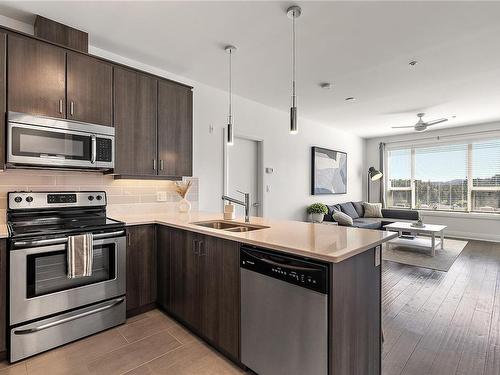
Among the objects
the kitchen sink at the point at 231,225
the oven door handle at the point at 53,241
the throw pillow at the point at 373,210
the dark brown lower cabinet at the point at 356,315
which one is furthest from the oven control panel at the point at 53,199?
the throw pillow at the point at 373,210

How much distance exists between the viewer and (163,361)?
73.5 inches

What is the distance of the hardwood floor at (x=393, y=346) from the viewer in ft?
5.86

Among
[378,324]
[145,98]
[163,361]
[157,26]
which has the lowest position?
[163,361]

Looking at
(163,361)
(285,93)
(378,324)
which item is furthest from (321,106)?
(163,361)

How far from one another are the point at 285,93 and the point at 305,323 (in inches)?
136

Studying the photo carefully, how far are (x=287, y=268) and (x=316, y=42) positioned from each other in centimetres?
225

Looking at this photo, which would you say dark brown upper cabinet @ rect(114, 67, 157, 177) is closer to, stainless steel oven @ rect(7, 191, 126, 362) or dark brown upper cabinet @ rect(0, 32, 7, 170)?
stainless steel oven @ rect(7, 191, 126, 362)

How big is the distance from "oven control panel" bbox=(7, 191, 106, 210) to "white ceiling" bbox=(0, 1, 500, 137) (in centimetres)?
152

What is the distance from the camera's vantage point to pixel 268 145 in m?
4.67

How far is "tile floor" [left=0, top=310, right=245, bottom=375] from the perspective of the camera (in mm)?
1770

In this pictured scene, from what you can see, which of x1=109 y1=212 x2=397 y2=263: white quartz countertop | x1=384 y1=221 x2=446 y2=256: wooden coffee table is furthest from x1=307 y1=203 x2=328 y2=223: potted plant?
x1=109 y1=212 x2=397 y2=263: white quartz countertop

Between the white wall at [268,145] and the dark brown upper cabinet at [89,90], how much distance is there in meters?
0.49

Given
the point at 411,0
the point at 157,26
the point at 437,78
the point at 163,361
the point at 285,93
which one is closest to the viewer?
the point at 163,361

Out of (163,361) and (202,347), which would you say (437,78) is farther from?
(163,361)
